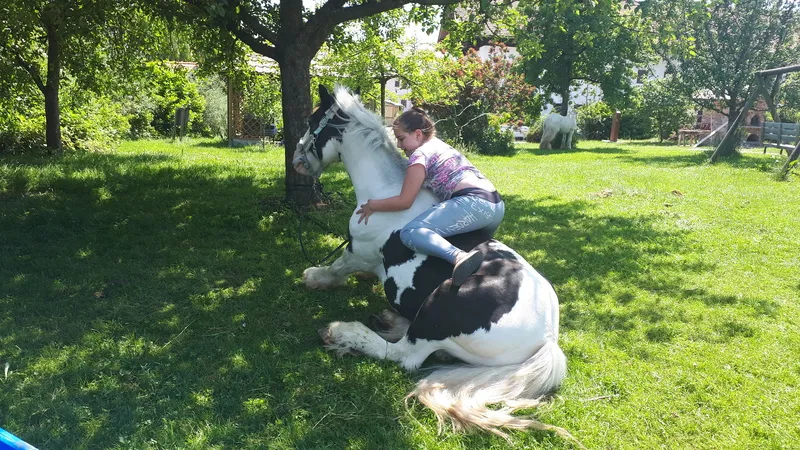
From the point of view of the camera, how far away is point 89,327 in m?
4.21

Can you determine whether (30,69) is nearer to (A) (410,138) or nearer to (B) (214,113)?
(A) (410,138)

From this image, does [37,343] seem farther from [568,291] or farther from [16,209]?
[568,291]

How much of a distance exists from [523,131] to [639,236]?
25.1 metres

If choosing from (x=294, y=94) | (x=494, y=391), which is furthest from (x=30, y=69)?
(x=494, y=391)

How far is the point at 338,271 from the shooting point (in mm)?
4926

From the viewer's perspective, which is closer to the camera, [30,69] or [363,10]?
[363,10]

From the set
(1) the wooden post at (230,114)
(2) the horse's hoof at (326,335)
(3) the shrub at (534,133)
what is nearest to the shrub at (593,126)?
(3) the shrub at (534,133)

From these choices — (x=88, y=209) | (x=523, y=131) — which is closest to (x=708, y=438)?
(x=88, y=209)

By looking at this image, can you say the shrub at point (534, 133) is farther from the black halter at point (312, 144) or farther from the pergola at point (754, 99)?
the black halter at point (312, 144)

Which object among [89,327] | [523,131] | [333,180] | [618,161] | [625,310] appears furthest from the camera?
[523,131]

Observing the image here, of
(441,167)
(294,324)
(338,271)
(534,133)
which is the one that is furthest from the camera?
(534,133)

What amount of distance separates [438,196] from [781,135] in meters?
13.6

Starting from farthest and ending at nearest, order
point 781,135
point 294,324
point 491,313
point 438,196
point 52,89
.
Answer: point 781,135 → point 52,89 → point 294,324 → point 438,196 → point 491,313

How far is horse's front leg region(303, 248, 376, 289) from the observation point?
462 centimetres
